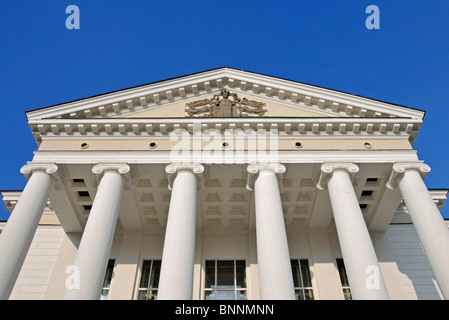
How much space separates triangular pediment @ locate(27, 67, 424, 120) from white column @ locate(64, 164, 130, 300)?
377 centimetres

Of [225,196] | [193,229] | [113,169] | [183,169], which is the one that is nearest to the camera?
[193,229]

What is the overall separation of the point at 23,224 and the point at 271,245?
30.5 ft

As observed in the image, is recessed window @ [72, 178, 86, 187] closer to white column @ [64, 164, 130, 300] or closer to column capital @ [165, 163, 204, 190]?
white column @ [64, 164, 130, 300]

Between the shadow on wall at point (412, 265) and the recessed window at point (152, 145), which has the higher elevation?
the recessed window at point (152, 145)

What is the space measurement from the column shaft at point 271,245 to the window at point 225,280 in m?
6.20

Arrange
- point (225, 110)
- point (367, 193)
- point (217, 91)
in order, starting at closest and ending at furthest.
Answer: point (225, 110)
point (367, 193)
point (217, 91)

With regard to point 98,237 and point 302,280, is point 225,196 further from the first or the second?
point 98,237

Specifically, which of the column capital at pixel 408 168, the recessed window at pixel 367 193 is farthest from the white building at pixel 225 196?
the recessed window at pixel 367 193

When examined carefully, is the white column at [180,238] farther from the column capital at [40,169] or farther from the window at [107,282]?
the window at [107,282]

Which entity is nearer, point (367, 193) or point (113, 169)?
point (113, 169)

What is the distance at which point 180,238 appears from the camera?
13.5m

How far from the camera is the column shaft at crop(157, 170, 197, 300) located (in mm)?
12102

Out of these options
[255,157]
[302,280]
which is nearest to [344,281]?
[302,280]

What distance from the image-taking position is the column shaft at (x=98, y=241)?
12516mm
